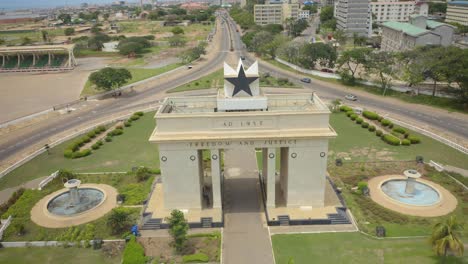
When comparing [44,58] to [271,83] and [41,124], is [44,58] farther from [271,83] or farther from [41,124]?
[271,83]

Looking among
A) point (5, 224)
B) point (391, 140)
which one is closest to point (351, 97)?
point (391, 140)

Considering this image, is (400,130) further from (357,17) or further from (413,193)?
(357,17)

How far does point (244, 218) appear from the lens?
40.2 meters

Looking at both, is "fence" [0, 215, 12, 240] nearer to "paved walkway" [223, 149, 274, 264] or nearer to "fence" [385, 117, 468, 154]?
"paved walkway" [223, 149, 274, 264]

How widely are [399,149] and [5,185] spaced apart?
59.1 meters

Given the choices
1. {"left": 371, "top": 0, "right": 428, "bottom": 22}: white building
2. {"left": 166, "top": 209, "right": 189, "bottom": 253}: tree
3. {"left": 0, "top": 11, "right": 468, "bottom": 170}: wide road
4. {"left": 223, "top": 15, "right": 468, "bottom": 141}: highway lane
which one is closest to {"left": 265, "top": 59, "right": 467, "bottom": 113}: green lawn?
{"left": 0, "top": 11, "right": 468, "bottom": 170}: wide road

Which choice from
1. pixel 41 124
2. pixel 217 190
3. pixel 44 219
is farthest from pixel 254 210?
pixel 41 124

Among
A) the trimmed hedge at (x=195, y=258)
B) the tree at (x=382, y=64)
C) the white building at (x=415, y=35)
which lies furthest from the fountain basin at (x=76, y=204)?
the white building at (x=415, y=35)

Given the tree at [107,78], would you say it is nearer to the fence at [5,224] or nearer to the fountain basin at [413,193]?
the fence at [5,224]

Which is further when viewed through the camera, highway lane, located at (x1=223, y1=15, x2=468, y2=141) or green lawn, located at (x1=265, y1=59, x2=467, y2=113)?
green lawn, located at (x1=265, y1=59, x2=467, y2=113)

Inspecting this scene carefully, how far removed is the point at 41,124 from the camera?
75.8 m

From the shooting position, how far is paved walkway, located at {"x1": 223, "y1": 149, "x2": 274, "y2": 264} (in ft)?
113

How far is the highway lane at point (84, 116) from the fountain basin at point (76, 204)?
70.6 ft

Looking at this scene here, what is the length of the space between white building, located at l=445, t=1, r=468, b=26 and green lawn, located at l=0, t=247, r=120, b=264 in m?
199
